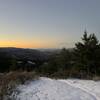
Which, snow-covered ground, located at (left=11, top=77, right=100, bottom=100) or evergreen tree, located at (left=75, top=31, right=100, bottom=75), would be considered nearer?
snow-covered ground, located at (left=11, top=77, right=100, bottom=100)

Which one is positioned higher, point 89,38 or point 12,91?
point 89,38

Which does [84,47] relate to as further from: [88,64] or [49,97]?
[49,97]

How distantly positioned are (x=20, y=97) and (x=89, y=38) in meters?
34.5

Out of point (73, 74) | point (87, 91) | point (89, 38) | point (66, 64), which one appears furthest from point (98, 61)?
point (87, 91)

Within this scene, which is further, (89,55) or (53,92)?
(89,55)

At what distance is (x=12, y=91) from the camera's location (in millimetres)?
7051

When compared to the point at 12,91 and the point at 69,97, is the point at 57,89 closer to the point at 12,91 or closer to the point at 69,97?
the point at 69,97

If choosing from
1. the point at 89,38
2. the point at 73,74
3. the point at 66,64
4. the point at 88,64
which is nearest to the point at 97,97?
the point at 73,74

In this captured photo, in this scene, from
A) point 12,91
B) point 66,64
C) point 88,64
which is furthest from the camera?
point 66,64

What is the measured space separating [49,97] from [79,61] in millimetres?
32646

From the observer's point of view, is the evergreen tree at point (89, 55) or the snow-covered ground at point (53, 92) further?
the evergreen tree at point (89, 55)

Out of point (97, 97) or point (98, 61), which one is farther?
point (98, 61)

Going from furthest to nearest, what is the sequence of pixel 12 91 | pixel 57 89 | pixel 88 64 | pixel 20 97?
1. pixel 88 64
2. pixel 57 89
3. pixel 12 91
4. pixel 20 97

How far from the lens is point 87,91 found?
7492 millimetres
